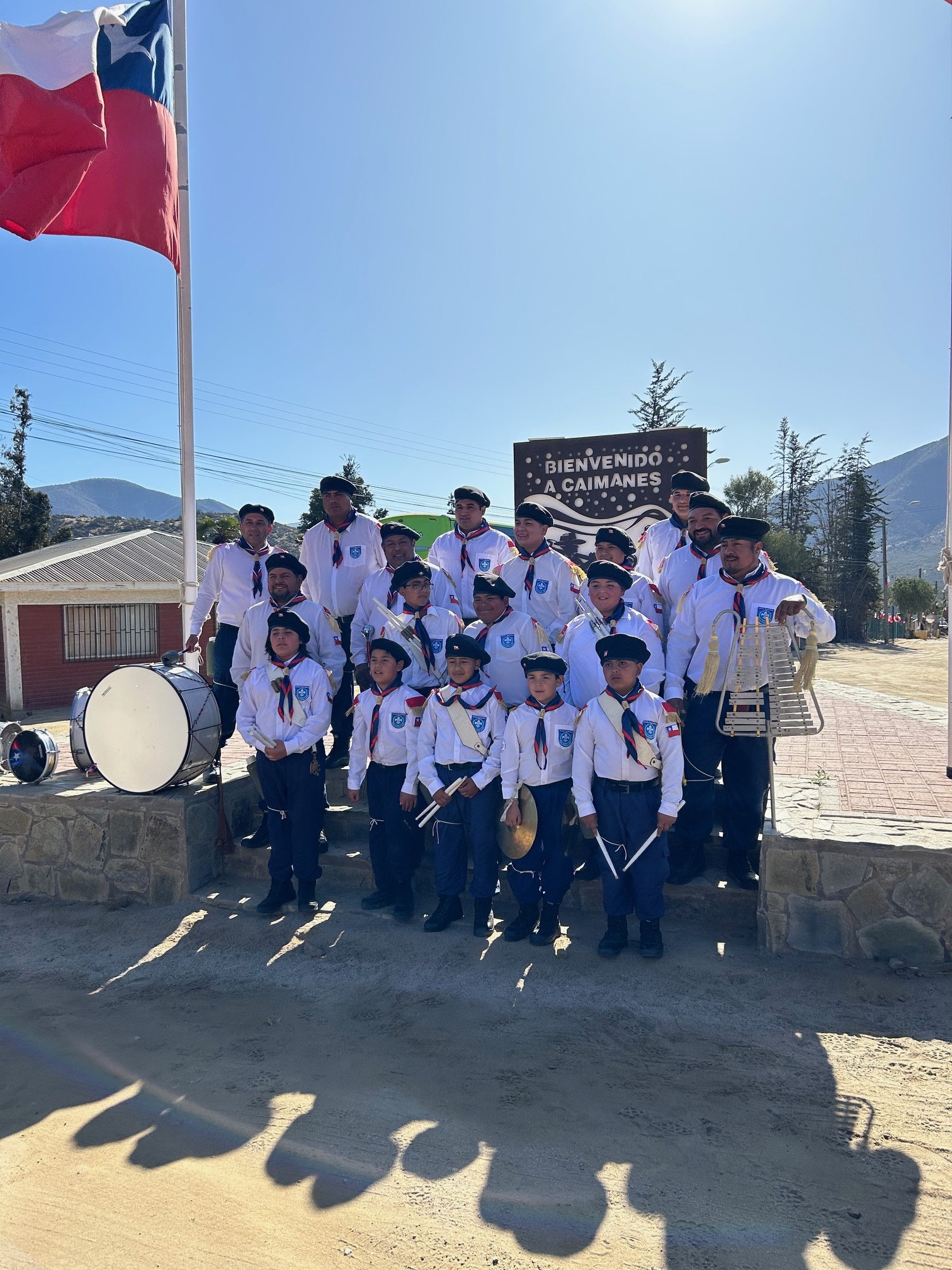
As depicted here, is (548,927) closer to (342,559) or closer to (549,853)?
(549,853)

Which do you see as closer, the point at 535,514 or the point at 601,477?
the point at 535,514

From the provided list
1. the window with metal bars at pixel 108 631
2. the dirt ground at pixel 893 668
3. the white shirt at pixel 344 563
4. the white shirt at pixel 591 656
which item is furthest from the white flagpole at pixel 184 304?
the window with metal bars at pixel 108 631

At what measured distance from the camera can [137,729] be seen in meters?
5.69

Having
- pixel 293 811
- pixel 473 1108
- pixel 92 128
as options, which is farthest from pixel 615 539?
pixel 92 128

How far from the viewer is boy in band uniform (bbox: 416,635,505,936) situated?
4738mm

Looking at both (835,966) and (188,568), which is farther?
(188,568)

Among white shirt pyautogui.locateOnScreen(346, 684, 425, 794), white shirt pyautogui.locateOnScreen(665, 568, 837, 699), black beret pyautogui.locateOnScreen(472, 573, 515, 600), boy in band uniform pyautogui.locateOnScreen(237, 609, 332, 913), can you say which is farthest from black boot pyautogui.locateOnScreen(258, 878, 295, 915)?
white shirt pyautogui.locateOnScreen(665, 568, 837, 699)

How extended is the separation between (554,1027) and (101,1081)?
78.9 inches

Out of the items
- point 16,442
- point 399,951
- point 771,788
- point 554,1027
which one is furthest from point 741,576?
point 16,442

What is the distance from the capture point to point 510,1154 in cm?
296

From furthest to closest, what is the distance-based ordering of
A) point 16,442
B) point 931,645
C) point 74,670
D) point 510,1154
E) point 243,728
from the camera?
point 931,645
point 16,442
point 74,670
point 243,728
point 510,1154

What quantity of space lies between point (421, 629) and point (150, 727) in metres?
1.97

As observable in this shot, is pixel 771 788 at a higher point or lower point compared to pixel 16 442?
lower

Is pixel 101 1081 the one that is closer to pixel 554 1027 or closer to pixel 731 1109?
pixel 554 1027
